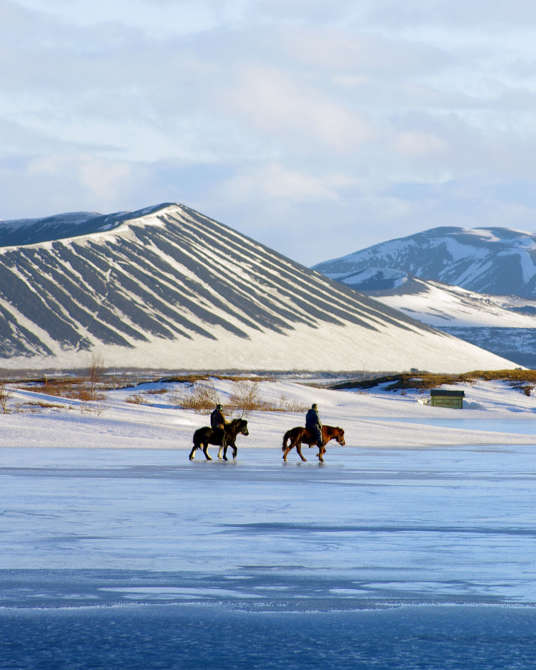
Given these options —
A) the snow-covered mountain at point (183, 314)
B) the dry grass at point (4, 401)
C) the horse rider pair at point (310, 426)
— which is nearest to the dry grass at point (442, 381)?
the dry grass at point (4, 401)

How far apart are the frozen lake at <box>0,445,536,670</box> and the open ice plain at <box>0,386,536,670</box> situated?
0.03m

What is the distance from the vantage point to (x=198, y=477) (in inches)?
858

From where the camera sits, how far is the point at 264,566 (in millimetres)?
11383

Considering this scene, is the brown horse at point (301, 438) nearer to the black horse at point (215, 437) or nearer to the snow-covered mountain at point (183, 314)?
the black horse at point (215, 437)

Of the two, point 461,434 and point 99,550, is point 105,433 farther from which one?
point 99,550

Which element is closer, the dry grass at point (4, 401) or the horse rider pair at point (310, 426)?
the horse rider pair at point (310, 426)

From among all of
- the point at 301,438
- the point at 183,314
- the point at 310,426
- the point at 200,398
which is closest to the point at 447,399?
the point at 200,398

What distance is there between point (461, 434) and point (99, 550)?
3031 cm

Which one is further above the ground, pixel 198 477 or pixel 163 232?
pixel 163 232

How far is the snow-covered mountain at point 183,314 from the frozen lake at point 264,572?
11613 centimetres

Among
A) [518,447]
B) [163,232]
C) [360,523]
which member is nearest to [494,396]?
[518,447]

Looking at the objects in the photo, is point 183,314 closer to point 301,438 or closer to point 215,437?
point 215,437

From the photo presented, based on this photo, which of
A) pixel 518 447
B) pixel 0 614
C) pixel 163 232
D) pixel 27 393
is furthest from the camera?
pixel 163 232

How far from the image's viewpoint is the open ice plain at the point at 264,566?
8000 millimetres
